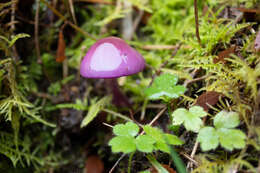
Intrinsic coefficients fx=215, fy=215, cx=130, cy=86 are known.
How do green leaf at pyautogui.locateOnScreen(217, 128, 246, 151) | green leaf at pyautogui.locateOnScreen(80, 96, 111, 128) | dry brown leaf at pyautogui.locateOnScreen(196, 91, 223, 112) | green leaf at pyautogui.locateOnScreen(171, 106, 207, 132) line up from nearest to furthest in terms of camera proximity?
green leaf at pyautogui.locateOnScreen(217, 128, 246, 151) → green leaf at pyautogui.locateOnScreen(171, 106, 207, 132) → dry brown leaf at pyautogui.locateOnScreen(196, 91, 223, 112) → green leaf at pyautogui.locateOnScreen(80, 96, 111, 128)

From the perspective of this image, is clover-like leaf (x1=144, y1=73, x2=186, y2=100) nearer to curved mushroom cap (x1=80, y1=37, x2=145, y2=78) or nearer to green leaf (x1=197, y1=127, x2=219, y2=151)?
curved mushroom cap (x1=80, y1=37, x2=145, y2=78)

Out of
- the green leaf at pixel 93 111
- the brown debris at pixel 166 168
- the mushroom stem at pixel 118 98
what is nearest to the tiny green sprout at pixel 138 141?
the brown debris at pixel 166 168

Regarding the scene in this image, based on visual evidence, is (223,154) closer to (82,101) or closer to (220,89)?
(220,89)

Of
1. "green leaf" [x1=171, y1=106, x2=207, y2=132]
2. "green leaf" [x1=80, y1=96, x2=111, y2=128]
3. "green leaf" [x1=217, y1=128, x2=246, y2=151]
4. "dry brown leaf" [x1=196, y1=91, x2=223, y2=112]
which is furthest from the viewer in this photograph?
"green leaf" [x1=80, y1=96, x2=111, y2=128]

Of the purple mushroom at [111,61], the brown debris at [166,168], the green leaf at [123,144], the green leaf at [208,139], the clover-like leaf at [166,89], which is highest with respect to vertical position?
the purple mushroom at [111,61]

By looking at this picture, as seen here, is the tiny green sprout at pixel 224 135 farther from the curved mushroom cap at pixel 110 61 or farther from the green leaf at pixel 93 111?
the green leaf at pixel 93 111

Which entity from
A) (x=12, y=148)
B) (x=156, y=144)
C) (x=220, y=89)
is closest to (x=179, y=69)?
(x=220, y=89)

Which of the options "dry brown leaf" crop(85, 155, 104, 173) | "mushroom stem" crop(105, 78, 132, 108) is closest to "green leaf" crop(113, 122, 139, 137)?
"mushroom stem" crop(105, 78, 132, 108)
